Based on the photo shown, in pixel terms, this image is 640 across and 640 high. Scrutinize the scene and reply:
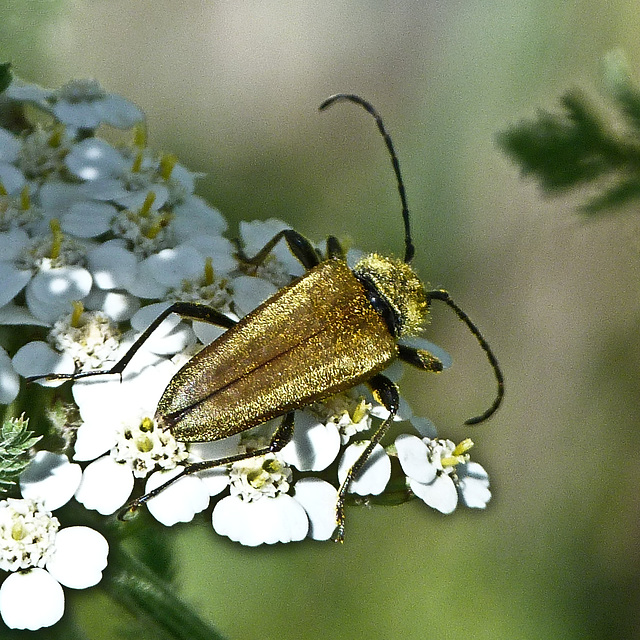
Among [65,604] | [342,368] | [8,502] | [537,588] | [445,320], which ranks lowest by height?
[537,588]

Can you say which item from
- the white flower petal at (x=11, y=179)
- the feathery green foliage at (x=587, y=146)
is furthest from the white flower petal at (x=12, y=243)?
the feathery green foliage at (x=587, y=146)

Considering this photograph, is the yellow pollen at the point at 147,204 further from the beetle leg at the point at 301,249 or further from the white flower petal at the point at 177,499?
the white flower petal at the point at 177,499

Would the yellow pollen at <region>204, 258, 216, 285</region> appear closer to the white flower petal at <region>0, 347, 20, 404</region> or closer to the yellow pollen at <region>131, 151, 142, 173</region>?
the yellow pollen at <region>131, 151, 142, 173</region>

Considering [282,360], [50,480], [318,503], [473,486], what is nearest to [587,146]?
[473,486]

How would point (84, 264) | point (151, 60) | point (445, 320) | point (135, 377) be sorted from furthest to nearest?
point (151, 60), point (445, 320), point (84, 264), point (135, 377)

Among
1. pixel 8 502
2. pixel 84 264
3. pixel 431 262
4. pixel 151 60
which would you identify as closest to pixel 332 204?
pixel 431 262

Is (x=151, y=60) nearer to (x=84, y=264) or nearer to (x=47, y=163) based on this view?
(x=47, y=163)
